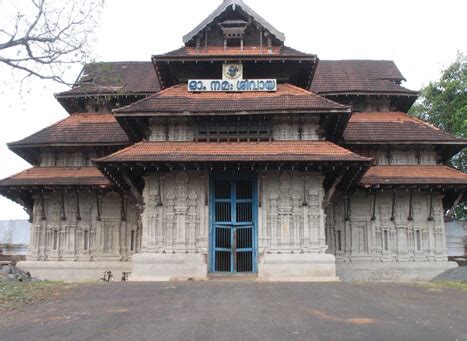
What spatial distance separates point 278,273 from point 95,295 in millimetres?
6866

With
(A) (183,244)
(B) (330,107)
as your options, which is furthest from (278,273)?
(B) (330,107)

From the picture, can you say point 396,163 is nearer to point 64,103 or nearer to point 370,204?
point 370,204

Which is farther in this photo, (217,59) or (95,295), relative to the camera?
(217,59)

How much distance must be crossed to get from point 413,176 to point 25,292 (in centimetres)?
1550

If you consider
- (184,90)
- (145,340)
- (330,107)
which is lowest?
(145,340)

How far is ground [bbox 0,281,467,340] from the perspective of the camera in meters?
8.95

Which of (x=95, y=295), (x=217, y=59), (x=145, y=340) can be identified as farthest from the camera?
(x=217, y=59)

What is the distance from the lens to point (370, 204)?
22.2 metres

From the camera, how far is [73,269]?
21.8 meters

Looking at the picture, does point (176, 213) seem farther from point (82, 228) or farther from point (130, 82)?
point (130, 82)

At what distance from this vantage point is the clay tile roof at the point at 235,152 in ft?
57.7

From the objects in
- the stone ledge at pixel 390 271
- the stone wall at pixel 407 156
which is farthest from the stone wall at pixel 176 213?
the stone wall at pixel 407 156

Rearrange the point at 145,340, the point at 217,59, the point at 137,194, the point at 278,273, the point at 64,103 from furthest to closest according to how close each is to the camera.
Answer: the point at 64,103 < the point at 217,59 < the point at 137,194 < the point at 278,273 < the point at 145,340

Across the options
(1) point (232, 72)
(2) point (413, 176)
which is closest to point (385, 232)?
(2) point (413, 176)
